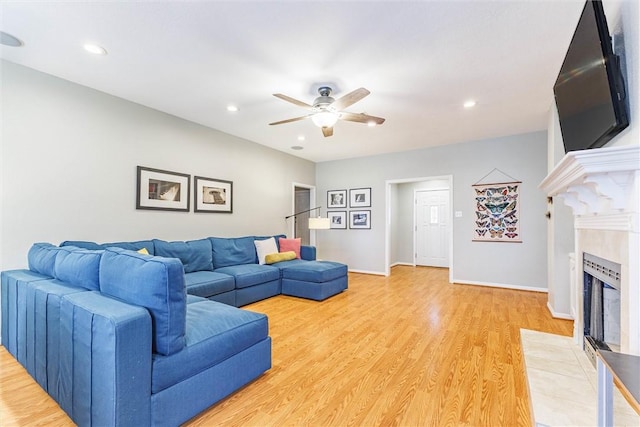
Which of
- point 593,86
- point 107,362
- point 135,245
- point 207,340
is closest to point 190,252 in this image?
point 135,245

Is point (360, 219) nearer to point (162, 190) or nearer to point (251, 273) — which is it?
point (251, 273)

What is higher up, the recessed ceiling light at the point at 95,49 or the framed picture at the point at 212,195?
the recessed ceiling light at the point at 95,49

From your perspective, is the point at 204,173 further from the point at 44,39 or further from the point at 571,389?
the point at 571,389

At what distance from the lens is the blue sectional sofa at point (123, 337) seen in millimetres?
1297

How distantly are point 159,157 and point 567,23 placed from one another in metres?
4.34

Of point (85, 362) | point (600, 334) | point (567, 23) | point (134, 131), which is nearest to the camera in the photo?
point (85, 362)

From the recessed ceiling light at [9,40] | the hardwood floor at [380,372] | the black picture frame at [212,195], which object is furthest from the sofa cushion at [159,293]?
the black picture frame at [212,195]

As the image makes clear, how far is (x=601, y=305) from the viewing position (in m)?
1.76

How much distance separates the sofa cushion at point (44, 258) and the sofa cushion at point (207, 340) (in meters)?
1.02

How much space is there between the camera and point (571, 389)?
1.53 m

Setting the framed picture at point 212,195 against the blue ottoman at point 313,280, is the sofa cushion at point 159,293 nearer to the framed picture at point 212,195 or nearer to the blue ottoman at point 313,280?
the blue ottoman at point 313,280

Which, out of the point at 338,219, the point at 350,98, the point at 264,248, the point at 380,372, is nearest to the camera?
the point at 380,372

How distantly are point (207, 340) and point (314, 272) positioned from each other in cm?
241

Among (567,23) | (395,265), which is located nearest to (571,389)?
(567,23)
